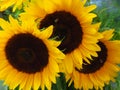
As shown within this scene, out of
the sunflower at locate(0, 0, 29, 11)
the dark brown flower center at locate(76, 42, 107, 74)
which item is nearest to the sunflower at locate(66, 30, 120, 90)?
the dark brown flower center at locate(76, 42, 107, 74)

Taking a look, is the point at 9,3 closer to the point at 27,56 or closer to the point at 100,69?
the point at 27,56

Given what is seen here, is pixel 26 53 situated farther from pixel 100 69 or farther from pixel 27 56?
pixel 100 69

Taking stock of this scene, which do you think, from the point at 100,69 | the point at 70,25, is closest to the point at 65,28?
the point at 70,25

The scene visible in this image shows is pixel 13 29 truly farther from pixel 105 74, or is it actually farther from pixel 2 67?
pixel 105 74

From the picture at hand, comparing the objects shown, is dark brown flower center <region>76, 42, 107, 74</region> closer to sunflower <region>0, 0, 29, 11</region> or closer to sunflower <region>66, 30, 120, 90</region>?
sunflower <region>66, 30, 120, 90</region>

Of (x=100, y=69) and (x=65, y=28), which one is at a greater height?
(x=65, y=28)

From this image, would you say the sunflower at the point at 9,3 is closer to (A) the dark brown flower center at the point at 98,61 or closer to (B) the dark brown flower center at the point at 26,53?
(B) the dark brown flower center at the point at 26,53
